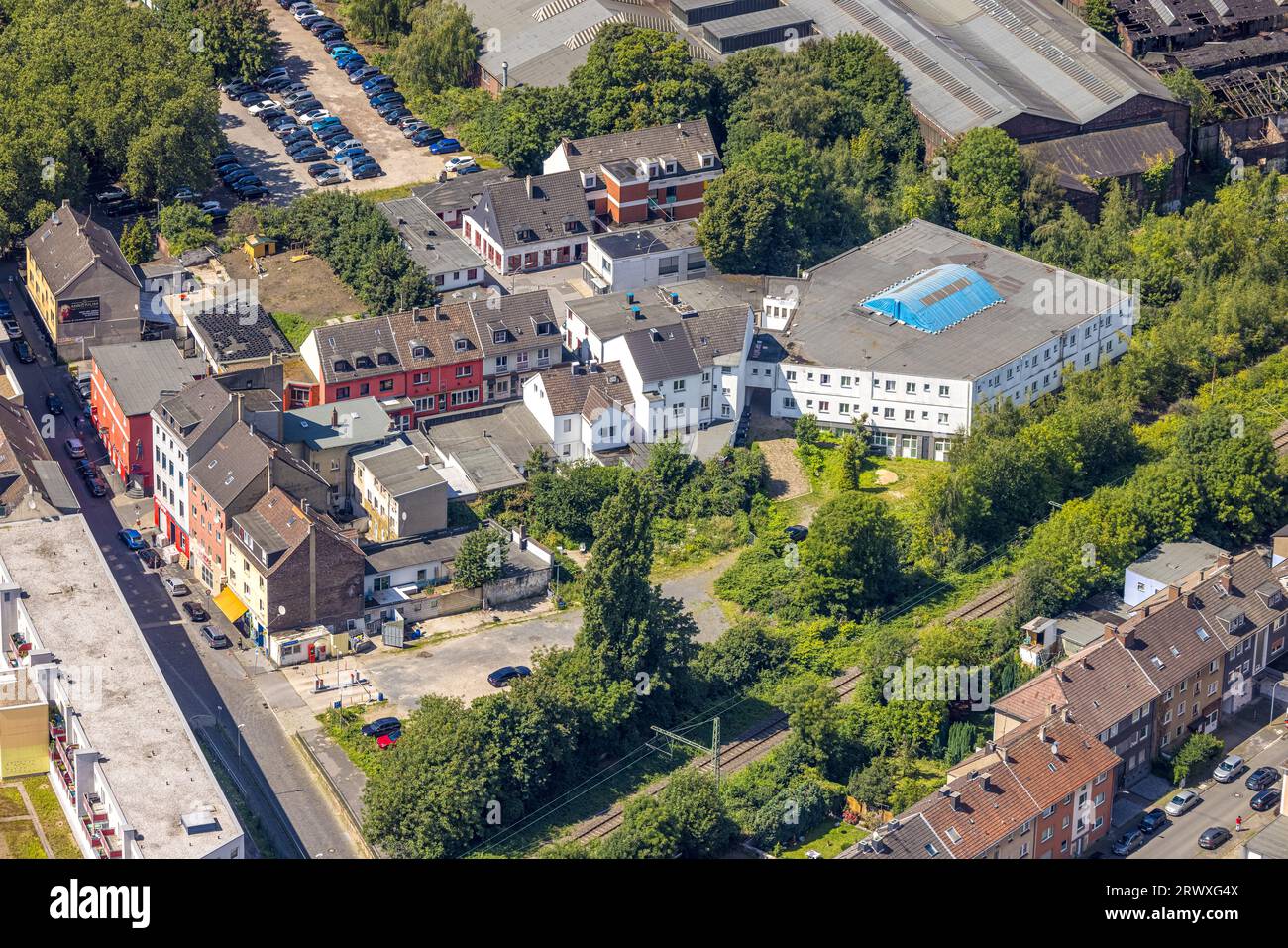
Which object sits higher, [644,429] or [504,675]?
[644,429]

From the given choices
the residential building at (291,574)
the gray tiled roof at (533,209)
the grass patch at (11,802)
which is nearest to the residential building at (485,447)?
the residential building at (291,574)

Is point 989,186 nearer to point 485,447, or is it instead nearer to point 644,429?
point 644,429

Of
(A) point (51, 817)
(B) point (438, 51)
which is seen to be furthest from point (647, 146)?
(A) point (51, 817)

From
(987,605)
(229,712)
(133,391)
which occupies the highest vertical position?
(133,391)

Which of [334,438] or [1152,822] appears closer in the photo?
[1152,822]

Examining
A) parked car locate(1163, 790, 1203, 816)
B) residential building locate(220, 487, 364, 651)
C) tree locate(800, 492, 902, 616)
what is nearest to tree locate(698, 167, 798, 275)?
tree locate(800, 492, 902, 616)
